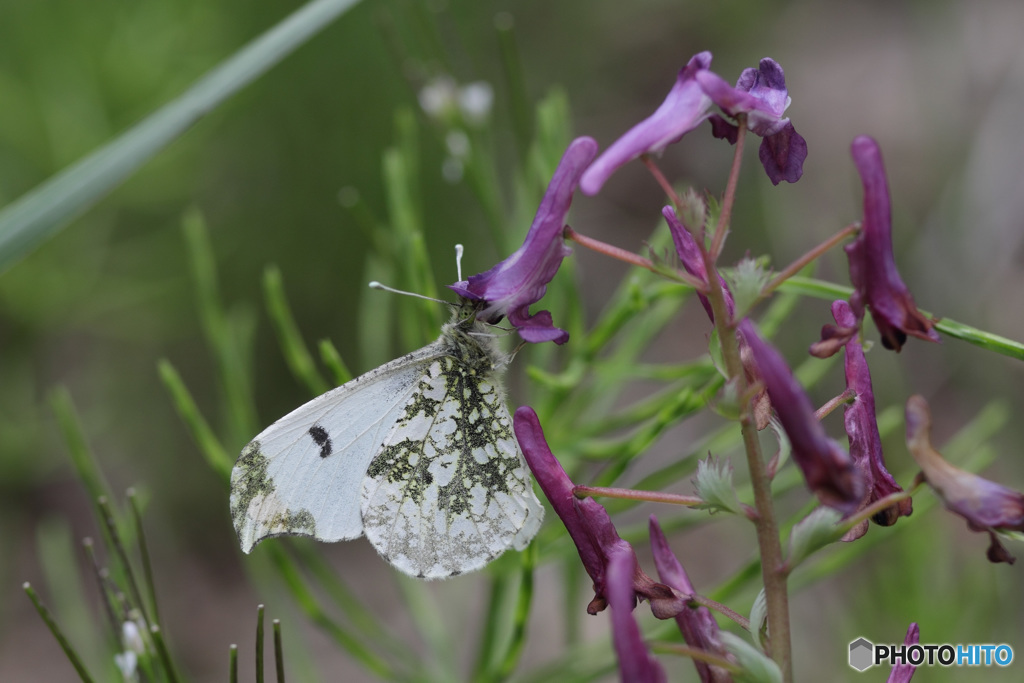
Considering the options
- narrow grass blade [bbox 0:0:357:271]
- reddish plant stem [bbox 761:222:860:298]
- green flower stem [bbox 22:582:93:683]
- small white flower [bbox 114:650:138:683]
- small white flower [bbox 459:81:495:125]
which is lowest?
small white flower [bbox 114:650:138:683]

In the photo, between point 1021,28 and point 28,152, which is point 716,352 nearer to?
point 28,152

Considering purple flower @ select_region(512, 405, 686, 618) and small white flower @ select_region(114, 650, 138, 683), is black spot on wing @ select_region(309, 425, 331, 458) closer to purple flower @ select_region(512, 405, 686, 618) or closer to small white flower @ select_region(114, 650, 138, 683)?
small white flower @ select_region(114, 650, 138, 683)

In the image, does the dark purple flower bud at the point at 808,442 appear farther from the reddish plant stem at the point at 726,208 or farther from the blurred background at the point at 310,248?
the blurred background at the point at 310,248

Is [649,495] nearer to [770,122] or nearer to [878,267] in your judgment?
[878,267]

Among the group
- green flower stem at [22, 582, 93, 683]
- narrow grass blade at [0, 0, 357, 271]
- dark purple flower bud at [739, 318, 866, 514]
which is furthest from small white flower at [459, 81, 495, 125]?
dark purple flower bud at [739, 318, 866, 514]

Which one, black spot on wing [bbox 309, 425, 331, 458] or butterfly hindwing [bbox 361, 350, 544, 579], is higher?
black spot on wing [bbox 309, 425, 331, 458]
